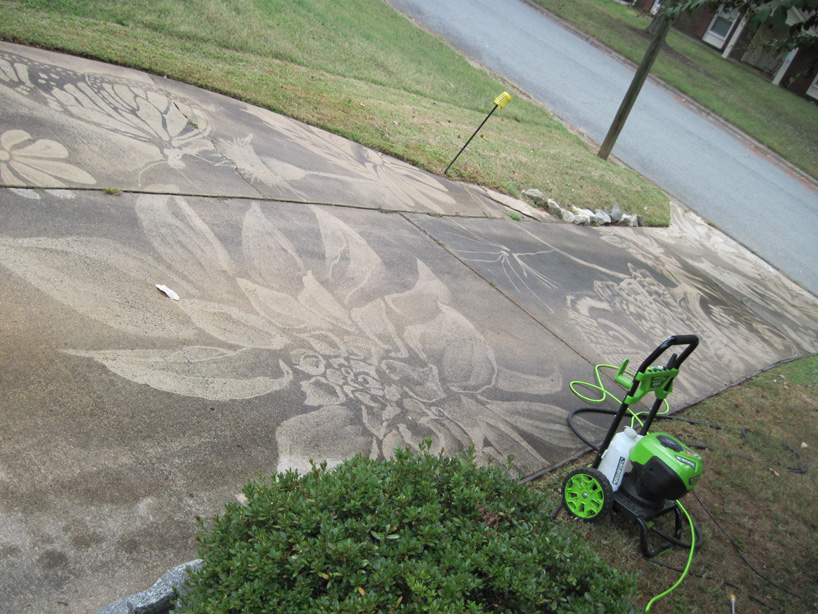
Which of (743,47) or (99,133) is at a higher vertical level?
(743,47)

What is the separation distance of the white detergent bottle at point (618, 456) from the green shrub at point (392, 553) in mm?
1124

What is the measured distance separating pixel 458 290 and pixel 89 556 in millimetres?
3679

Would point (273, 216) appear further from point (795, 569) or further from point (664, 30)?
point (664, 30)

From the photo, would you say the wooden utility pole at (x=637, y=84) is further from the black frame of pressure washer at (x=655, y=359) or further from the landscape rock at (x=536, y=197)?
the black frame of pressure washer at (x=655, y=359)

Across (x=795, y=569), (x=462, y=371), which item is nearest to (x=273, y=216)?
(x=462, y=371)

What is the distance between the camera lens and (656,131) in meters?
15.1

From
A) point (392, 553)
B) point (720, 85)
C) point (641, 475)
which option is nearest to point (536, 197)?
point (641, 475)

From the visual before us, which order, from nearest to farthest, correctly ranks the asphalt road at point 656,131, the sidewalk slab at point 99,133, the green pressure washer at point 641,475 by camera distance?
the green pressure washer at point 641,475 < the sidewalk slab at point 99,133 < the asphalt road at point 656,131

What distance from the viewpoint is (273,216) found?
5113mm

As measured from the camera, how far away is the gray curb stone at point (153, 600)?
6.66 feet

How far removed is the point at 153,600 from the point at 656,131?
15798mm

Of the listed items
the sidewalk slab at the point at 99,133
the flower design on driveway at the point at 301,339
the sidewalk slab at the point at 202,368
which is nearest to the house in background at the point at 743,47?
the sidewalk slab at the point at 99,133

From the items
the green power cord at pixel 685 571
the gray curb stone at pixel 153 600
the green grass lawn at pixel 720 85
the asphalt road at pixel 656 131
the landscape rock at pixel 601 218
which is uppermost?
the green grass lawn at pixel 720 85

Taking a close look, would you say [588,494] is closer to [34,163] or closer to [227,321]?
[227,321]
